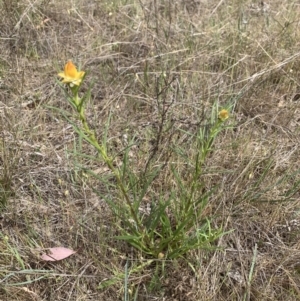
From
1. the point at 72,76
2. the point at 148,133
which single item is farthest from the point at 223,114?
the point at 148,133

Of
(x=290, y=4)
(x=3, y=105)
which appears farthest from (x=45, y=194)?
(x=290, y=4)

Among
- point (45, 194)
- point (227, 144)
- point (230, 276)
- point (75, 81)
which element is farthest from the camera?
point (227, 144)

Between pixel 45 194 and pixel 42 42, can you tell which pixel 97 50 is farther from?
pixel 45 194

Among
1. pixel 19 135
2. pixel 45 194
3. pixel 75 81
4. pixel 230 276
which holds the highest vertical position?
pixel 75 81

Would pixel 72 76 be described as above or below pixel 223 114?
above

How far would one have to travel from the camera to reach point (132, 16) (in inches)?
108

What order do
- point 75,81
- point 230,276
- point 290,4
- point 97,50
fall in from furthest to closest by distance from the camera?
point 290,4
point 97,50
point 230,276
point 75,81

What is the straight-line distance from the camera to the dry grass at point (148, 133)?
1.53 metres

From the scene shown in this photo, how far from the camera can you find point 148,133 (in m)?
1.98

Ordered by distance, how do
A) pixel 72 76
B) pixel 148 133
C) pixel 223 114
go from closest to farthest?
pixel 72 76
pixel 223 114
pixel 148 133

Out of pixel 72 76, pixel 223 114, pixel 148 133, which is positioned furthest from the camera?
pixel 148 133

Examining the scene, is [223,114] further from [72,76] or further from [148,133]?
[148,133]

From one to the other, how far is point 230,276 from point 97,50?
60.0 inches

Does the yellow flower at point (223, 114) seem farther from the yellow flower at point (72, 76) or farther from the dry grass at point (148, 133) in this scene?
the dry grass at point (148, 133)
